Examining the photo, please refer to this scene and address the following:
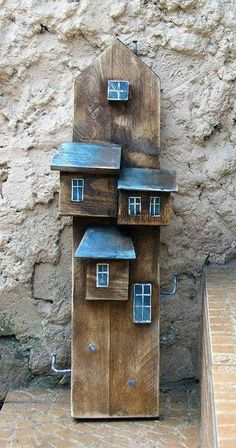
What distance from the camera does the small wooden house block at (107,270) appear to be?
8.53 ft

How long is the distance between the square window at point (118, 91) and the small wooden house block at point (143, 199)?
0.31 metres

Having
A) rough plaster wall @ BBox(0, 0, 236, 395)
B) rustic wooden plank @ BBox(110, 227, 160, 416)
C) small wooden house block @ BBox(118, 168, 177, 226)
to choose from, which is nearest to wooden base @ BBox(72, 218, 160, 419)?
rustic wooden plank @ BBox(110, 227, 160, 416)

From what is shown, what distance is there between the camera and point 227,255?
10.3 ft

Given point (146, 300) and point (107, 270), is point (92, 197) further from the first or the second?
point (146, 300)

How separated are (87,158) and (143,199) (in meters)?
0.28

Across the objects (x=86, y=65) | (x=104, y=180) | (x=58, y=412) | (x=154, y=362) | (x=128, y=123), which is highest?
(x=86, y=65)

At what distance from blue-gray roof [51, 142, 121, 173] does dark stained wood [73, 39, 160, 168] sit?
8 centimetres

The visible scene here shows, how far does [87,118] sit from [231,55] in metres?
0.81

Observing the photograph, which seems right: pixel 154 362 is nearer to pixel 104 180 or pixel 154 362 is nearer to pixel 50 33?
pixel 104 180

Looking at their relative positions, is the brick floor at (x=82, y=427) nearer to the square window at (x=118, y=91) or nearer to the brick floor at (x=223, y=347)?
the brick floor at (x=223, y=347)

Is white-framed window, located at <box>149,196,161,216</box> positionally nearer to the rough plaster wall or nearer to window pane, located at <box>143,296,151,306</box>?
window pane, located at <box>143,296,151,306</box>

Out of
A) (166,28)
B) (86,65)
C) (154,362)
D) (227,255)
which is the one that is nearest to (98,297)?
(154,362)

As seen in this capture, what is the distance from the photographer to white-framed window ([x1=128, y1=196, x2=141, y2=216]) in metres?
2.59

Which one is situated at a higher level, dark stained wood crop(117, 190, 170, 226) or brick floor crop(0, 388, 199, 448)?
dark stained wood crop(117, 190, 170, 226)
